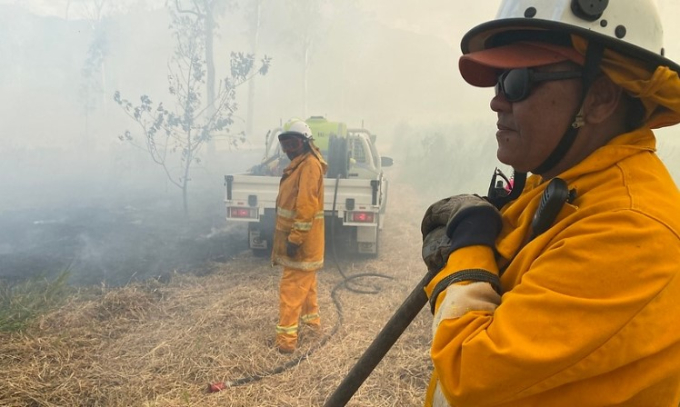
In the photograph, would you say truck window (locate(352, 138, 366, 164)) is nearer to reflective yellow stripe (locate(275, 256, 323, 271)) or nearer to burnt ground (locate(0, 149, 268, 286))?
burnt ground (locate(0, 149, 268, 286))

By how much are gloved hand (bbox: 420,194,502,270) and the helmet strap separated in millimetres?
198

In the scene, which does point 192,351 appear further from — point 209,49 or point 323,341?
point 209,49

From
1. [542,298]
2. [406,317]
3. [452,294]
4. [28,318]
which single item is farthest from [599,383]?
[28,318]

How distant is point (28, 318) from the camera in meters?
3.84

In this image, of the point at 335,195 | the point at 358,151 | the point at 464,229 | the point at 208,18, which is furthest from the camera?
the point at 208,18

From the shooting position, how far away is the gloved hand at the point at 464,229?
3.55 feet

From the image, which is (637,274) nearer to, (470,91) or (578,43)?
(578,43)

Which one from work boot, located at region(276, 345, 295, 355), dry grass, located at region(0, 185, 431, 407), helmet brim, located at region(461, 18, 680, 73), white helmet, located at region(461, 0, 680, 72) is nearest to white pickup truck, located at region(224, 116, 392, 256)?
dry grass, located at region(0, 185, 431, 407)

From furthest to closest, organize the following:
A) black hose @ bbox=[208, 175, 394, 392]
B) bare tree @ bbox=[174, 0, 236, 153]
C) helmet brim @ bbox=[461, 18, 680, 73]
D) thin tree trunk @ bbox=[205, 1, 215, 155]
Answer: thin tree trunk @ bbox=[205, 1, 215, 155], bare tree @ bbox=[174, 0, 236, 153], black hose @ bbox=[208, 175, 394, 392], helmet brim @ bbox=[461, 18, 680, 73]

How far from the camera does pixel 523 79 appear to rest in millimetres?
1056

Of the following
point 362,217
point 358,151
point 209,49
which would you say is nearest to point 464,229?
point 362,217

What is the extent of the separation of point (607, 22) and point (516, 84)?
24cm

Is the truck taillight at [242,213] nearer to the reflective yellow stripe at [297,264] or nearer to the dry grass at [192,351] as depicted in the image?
the dry grass at [192,351]

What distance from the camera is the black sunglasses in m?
1.04
